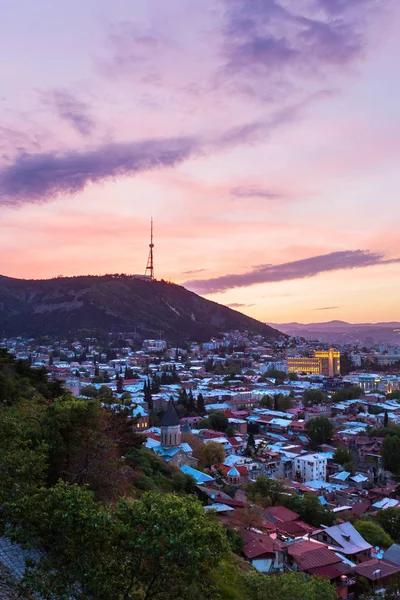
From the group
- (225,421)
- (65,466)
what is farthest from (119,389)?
(65,466)

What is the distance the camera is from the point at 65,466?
7.91 m

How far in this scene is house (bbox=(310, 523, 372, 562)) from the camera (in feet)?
46.3

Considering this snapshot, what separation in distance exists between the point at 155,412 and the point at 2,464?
3116cm

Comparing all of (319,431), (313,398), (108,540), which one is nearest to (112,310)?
(313,398)

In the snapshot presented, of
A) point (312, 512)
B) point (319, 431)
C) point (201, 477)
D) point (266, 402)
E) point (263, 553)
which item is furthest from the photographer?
point (266, 402)

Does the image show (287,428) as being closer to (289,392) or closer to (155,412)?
(155,412)

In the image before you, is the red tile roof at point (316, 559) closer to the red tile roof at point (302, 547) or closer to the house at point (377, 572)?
the red tile roof at point (302, 547)

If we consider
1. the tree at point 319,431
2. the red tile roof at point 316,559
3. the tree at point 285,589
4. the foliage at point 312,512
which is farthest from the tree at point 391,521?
the tree at point 319,431

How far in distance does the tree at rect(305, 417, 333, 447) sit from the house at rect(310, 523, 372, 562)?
671 inches

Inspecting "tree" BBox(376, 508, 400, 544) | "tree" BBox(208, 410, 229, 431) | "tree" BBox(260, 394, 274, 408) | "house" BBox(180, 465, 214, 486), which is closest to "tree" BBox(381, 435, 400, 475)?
"tree" BBox(376, 508, 400, 544)

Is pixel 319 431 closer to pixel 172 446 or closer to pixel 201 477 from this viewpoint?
pixel 172 446

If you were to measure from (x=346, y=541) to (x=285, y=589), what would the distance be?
7631 mm

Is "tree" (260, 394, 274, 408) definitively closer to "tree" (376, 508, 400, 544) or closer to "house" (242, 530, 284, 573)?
"tree" (376, 508, 400, 544)

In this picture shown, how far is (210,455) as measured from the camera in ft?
72.3
